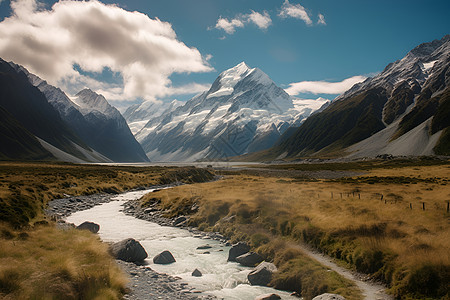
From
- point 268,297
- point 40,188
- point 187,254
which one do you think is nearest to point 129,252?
point 187,254

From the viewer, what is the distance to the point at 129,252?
2141 centimetres

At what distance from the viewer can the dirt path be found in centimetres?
1453

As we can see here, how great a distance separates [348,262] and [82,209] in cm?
4101

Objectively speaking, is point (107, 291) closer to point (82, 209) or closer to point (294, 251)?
point (294, 251)

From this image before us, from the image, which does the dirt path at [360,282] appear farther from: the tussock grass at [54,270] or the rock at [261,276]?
the tussock grass at [54,270]

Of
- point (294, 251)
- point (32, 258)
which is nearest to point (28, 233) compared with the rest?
point (32, 258)

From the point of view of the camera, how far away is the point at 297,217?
28.5m

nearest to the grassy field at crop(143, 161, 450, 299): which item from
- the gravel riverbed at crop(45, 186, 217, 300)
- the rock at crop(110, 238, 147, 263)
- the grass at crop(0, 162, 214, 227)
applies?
the gravel riverbed at crop(45, 186, 217, 300)

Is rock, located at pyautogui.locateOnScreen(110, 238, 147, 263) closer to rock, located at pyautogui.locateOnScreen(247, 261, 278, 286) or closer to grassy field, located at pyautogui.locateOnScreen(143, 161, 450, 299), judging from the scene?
rock, located at pyautogui.locateOnScreen(247, 261, 278, 286)

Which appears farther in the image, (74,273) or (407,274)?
(407,274)

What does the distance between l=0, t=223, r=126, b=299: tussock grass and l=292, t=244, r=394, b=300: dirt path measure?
13.2 meters

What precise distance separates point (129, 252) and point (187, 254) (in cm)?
495

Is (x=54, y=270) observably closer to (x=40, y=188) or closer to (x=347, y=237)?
(x=347, y=237)

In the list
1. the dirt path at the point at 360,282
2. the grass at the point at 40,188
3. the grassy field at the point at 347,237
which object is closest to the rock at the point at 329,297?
the grassy field at the point at 347,237
